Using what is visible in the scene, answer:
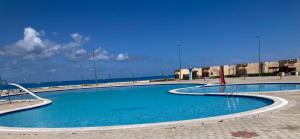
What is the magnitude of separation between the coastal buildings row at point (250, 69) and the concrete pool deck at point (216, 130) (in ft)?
118

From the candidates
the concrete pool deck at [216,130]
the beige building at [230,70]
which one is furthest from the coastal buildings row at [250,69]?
the concrete pool deck at [216,130]

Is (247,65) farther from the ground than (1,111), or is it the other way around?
(247,65)

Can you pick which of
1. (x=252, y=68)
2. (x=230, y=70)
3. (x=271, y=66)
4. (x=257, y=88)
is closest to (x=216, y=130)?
(x=257, y=88)

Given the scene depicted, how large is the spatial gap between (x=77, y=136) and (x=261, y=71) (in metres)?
44.1

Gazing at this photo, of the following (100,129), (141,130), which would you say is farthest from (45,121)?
(141,130)

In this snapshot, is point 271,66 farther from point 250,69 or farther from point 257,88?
point 257,88

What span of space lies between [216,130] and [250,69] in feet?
145

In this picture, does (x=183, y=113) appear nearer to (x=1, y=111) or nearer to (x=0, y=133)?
(x=0, y=133)

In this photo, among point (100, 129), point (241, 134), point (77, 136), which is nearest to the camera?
point (241, 134)

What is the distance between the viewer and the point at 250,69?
50.5m

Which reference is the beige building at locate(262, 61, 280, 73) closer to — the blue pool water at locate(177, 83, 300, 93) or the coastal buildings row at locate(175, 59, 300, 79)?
the coastal buildings row at locate(175, 59, 300, 79)

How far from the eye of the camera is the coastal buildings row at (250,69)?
152ft

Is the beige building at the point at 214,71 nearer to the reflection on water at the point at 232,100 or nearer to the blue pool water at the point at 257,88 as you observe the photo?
the blue pool water at the point at 257,88

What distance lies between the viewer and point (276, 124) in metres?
9.06
